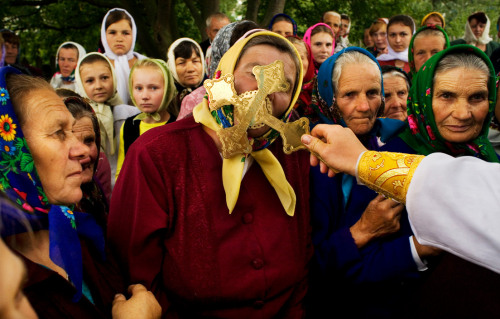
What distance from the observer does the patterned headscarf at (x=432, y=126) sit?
2146 millimetres

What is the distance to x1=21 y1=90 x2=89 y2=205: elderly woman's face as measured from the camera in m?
1.31

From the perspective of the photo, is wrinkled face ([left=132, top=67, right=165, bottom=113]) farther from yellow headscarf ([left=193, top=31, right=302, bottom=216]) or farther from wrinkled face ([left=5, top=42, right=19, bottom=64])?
wrinkled face ([left=5, top=42, right=19, bottom=64])

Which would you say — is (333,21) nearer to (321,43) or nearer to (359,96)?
(321,43)

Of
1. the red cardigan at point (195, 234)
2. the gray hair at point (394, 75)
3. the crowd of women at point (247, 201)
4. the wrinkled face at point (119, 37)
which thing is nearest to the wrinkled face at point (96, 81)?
the wrinkled face at point (119, 37)

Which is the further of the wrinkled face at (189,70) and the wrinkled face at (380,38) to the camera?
the wrinkled face at (380,38)

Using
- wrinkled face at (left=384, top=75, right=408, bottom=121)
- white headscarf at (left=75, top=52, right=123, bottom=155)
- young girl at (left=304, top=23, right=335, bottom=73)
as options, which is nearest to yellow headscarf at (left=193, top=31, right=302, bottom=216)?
wrinkled face at (left=384, top=75, right=408, bottom=121)

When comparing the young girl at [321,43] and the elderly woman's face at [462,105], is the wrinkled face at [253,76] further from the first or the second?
the young girl at [321,43]

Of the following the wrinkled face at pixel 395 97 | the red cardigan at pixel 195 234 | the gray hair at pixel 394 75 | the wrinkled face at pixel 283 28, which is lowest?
the red cardigan at pixel 195 234

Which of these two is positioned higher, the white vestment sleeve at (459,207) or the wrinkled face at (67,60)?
the wrinkled face at (67,60)

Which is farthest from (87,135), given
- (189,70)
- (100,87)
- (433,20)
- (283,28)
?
(433,20)

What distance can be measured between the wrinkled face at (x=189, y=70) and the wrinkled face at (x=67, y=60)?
2275 millimetres

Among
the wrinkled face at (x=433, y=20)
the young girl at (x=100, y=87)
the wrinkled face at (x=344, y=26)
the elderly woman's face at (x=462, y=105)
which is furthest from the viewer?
the wrinkled face at (x=344, y=26)

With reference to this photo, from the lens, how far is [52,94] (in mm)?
1412

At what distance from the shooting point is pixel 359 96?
2.30 m
